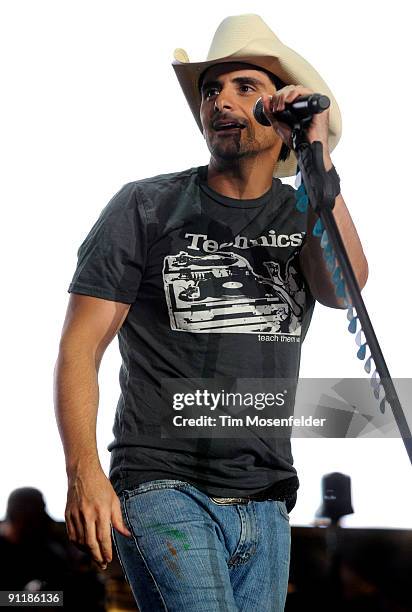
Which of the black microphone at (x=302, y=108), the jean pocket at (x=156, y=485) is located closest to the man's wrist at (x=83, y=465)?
the jean pocket at (x=156, y=485)

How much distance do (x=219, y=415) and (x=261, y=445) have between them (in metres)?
0.10

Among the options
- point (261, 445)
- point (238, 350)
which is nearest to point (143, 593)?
point (261, 445)

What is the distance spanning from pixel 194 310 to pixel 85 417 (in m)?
0.31

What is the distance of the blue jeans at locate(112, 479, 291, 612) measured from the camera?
1686 millimetres

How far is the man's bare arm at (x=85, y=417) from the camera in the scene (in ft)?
5.35

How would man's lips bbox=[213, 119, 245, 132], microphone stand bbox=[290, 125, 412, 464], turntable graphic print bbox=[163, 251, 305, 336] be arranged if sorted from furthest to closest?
man's lips bbox=[213, 119, 245, 132] → turntable graphic print bbox=[163, 251, 305, 336] → microphone stand bbox=[290, 125, 412, 464]

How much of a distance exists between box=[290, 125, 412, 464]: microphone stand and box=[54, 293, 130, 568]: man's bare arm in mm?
529

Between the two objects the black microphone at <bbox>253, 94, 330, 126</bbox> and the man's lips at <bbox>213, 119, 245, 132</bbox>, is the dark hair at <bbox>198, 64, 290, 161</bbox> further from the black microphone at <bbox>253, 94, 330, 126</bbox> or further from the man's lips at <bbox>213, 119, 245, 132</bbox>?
the black microphone at <bbox>253, 94, 330, 126</bbox>

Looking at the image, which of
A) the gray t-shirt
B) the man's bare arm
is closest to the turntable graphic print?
the gray t-shirt

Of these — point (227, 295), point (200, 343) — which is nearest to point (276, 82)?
point (227, 295)

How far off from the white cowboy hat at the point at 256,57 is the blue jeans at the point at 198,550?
0.89 m

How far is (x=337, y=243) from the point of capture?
56.4 inches

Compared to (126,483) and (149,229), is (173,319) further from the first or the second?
(126,483)

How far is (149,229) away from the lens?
76.5 inches
